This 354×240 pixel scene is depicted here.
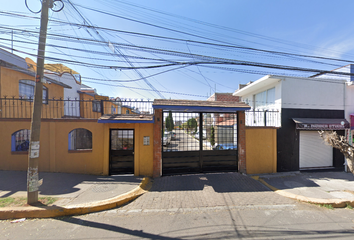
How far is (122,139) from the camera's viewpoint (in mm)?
6422

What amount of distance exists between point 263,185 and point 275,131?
2764 mm

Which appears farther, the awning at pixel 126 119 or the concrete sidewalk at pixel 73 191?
the awning at pixel 126 119

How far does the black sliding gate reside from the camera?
21.5ft

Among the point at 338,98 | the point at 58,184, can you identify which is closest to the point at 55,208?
the point at 58,184

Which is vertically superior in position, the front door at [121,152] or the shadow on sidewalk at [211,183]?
the front door at [121,152]

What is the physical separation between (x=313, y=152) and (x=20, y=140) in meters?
13.7

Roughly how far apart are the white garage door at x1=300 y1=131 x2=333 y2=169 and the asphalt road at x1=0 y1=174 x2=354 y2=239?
4429 millimetres

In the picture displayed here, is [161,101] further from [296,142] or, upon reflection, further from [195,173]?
[296,142]

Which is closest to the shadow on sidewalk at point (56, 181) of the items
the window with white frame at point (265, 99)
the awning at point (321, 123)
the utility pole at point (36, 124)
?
the utility pole at point (36, 124)

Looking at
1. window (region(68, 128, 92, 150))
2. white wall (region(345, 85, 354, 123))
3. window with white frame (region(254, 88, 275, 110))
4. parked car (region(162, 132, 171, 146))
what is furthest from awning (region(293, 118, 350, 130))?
window (region(68, 128, 92, 150))

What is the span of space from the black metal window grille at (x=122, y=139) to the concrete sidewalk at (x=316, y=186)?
5310 mm

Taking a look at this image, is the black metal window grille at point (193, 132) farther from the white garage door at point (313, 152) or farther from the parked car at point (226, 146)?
the white garage door at point (313, 152)

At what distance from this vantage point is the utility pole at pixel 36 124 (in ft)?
12.9

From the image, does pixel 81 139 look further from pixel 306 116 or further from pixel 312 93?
pixel 312 93
